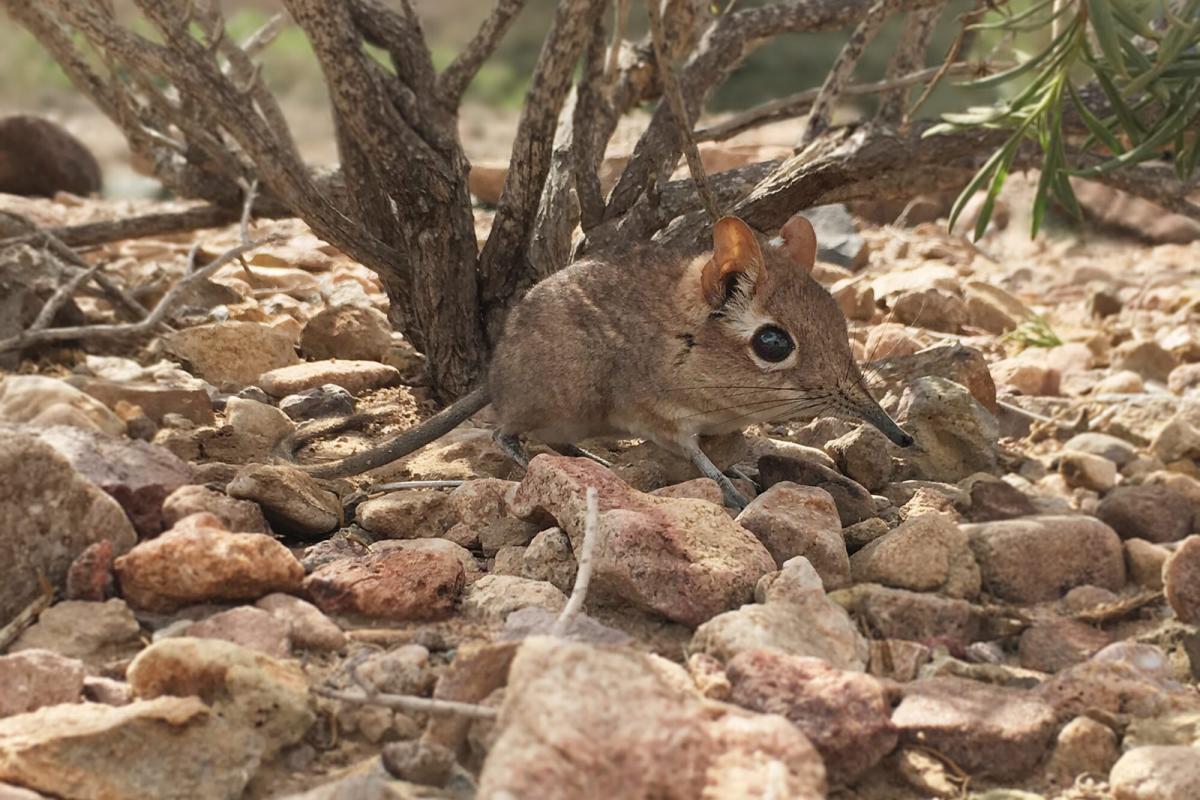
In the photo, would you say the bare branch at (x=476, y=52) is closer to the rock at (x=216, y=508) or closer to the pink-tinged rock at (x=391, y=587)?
the rock at (x=216, y=508)

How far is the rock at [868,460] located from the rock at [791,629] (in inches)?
49.9

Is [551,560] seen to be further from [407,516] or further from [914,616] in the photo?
[914,616]

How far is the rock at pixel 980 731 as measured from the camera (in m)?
2.48

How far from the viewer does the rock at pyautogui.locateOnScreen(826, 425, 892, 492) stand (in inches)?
164

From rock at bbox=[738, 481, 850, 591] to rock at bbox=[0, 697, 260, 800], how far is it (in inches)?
58.6

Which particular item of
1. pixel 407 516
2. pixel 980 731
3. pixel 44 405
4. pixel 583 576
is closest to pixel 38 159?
pixel 44 405

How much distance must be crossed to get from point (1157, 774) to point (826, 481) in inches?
65.3

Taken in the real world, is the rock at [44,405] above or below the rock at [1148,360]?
above

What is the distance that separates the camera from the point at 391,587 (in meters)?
2.85

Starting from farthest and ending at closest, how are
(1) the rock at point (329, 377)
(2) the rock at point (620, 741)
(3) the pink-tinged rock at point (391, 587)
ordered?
(1) the rock at point (329, 377) < (3) the pink-tinged rock at point (391, 587) < (2) the rock at point (620, 741)

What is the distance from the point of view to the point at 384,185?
434 centimetres

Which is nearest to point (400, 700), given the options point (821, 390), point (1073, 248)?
point (821, 390)

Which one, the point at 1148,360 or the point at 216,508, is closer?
the point at 216,508

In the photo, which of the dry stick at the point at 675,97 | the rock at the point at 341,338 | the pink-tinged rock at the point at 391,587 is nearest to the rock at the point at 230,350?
the rock at the point at 341,338
